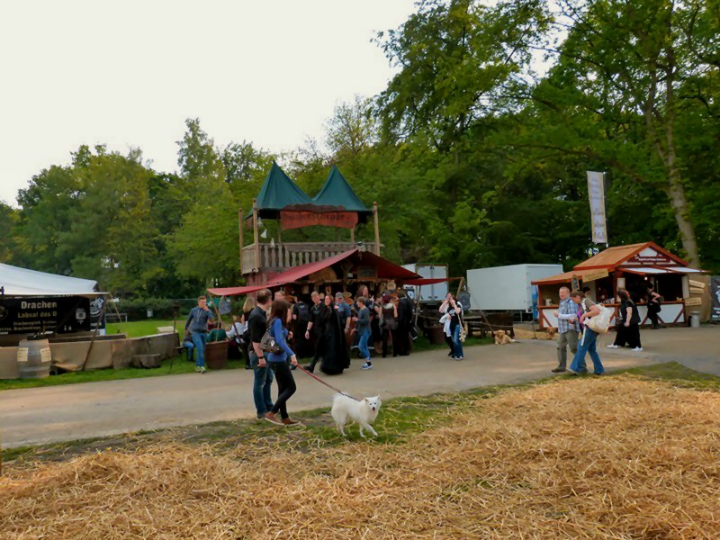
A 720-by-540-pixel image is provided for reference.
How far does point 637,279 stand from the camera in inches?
885

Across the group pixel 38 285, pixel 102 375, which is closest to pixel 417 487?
pixel 102 375

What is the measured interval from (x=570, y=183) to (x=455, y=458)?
34056 mm

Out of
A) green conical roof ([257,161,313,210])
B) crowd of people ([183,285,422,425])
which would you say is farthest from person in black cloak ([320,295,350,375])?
green conical roof ([257,161,313,210])

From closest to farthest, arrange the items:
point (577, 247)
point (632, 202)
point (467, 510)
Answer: point (467, 510)
point (632, 202)
point (577, 247)

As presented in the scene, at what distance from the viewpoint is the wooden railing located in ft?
62.8

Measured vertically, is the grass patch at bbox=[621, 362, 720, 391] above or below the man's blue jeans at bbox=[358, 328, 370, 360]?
below

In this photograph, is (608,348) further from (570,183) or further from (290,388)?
(570,183)

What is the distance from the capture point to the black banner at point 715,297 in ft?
74.3

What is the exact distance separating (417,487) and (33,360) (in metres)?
10.9

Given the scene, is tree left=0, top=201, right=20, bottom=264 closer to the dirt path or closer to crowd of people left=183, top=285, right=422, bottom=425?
crowd of people left=183, top=285, right=422, bottom=425

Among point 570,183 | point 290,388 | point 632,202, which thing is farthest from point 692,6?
point 290,388

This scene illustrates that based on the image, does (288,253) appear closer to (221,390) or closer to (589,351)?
(221,390)

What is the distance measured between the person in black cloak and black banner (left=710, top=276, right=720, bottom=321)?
18295mm

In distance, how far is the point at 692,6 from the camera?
24781 millimetres
